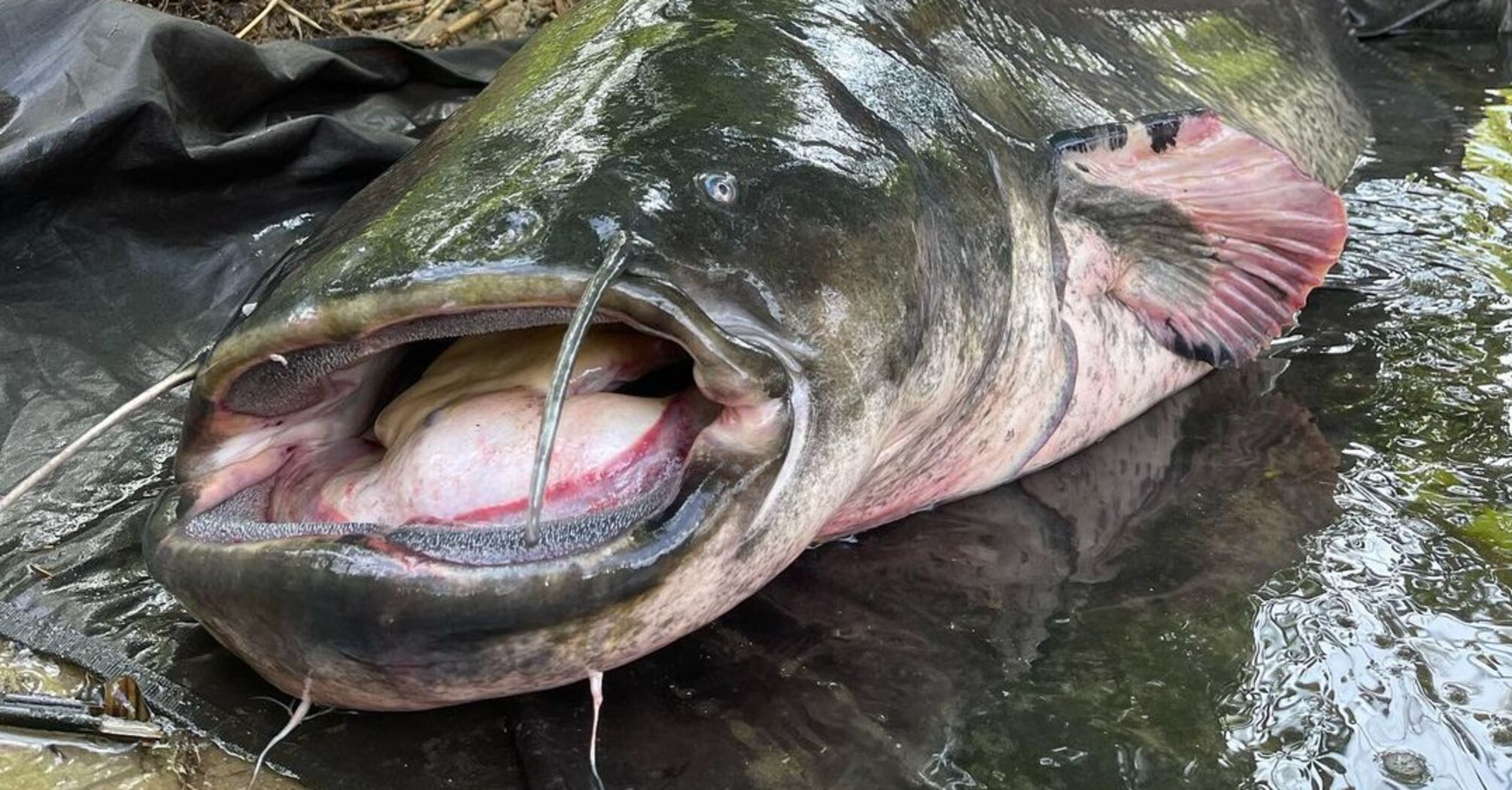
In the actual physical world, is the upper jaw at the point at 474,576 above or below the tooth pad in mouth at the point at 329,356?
below

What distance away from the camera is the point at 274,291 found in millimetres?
1429

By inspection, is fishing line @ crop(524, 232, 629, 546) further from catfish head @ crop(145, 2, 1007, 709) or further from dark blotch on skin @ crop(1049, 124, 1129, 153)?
dark blotch on skin @ crop(1049, 124, 1129, 153)

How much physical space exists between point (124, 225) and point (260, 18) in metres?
1.75

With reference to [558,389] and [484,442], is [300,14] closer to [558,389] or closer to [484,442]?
[484,442]

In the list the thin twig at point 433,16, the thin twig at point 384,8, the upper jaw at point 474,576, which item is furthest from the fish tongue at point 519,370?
the thin twig at point 384,8

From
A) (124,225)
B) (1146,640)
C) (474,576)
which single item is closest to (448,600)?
(474,576)

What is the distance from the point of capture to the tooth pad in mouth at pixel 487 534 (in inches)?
50.5

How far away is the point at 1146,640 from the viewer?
1.71 meters

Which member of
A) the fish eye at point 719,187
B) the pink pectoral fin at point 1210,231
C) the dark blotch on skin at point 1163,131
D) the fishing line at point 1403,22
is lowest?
the fishing line at point 1403,22

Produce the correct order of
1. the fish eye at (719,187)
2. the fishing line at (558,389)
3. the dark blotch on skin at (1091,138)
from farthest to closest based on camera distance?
the dark blotch on skin at (1091,138) < the fish eye at (719,187) < the fishing line at (558,389)

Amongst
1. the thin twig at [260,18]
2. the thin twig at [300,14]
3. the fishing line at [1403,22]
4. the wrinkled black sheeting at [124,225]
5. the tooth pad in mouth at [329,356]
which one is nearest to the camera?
the tooth pad in mouth at [329,356]

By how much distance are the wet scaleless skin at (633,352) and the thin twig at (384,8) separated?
2724mm

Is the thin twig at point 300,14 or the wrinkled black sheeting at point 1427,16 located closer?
the thin twig at point 300,14

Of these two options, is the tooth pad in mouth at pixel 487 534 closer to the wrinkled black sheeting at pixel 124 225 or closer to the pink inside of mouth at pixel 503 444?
the pink inside of mouth at pixel 503 444
